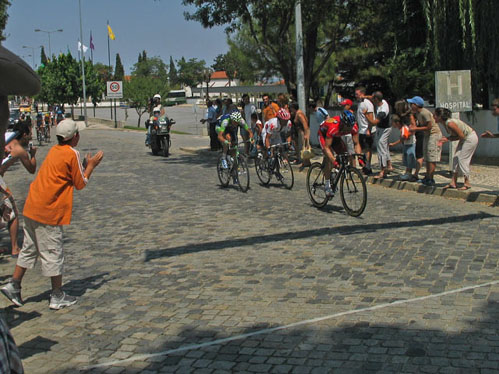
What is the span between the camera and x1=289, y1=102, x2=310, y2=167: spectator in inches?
607

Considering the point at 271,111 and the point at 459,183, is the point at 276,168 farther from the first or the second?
the point at 459,183

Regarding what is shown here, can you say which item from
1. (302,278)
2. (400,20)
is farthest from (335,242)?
(400,20)

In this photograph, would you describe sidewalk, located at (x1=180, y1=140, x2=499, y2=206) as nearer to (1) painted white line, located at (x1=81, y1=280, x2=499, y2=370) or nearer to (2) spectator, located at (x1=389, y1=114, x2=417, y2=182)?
(2) spectator, located at (x1=389, y1=114, x2=417, y2=182)

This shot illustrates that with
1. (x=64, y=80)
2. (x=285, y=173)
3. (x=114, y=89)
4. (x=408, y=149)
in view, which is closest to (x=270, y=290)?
(x=285, y=173)

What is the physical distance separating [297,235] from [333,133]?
236 cm

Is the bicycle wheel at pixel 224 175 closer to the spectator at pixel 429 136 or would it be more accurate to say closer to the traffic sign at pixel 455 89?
the spectator at pixel 429 136

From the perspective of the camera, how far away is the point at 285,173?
14.0m

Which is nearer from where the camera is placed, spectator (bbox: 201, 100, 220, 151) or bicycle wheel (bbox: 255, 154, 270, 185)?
bicycle wheel (bbox: 255, 154, 270, 185)

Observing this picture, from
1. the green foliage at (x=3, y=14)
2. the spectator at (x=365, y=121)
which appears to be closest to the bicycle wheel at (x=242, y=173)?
the spectator at (x=365, y=121)

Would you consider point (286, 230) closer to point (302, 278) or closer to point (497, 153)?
point (302, 278)

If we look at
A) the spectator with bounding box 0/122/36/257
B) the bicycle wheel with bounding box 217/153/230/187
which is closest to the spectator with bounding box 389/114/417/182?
the bicycle wheel with bounding box 217/153/230/187

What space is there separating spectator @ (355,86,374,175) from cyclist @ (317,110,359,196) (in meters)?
3.93

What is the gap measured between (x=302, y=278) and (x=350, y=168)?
13.3 ft

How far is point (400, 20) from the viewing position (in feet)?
65.5
